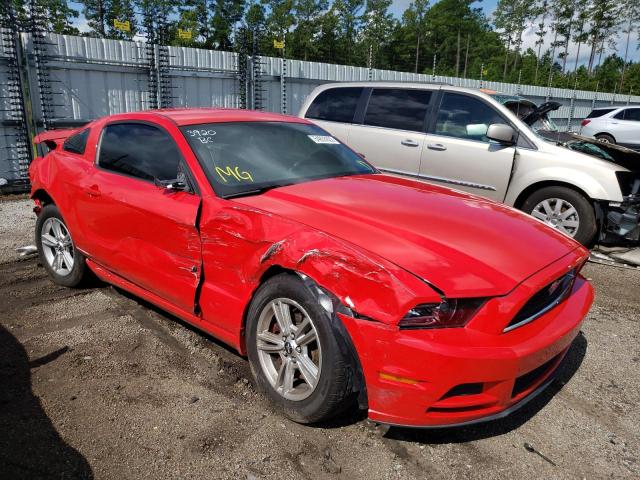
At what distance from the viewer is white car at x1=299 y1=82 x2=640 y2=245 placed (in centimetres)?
568

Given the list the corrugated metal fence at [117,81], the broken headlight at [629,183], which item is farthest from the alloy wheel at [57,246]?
the broken headlight at [629,183]

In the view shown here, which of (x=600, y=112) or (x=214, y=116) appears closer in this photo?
(x=214, y=116)

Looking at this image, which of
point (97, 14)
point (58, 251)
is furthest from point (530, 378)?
point (97, 14)

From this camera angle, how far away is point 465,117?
6.31 m

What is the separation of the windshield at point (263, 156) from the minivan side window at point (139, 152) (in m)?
0.21

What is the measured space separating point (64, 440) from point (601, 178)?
5738 millimetres

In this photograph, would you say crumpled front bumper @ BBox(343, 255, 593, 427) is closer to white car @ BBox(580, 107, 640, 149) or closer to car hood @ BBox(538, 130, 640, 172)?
car hood @ BBox(538, 130, 640, 172)

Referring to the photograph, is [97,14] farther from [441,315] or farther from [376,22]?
[441,315]

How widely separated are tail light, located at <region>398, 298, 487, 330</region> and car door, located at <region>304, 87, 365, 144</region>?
5162mm

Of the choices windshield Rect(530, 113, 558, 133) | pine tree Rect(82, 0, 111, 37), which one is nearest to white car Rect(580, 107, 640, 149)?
windshield Rect(530, 113, 558, 133)

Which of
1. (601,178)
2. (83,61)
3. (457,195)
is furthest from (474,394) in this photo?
(83,61)

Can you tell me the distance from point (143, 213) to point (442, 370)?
225cm

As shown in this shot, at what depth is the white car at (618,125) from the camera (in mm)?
16500

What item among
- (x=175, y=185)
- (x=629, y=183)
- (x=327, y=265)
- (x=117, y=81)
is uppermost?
(x=117, y=81)
